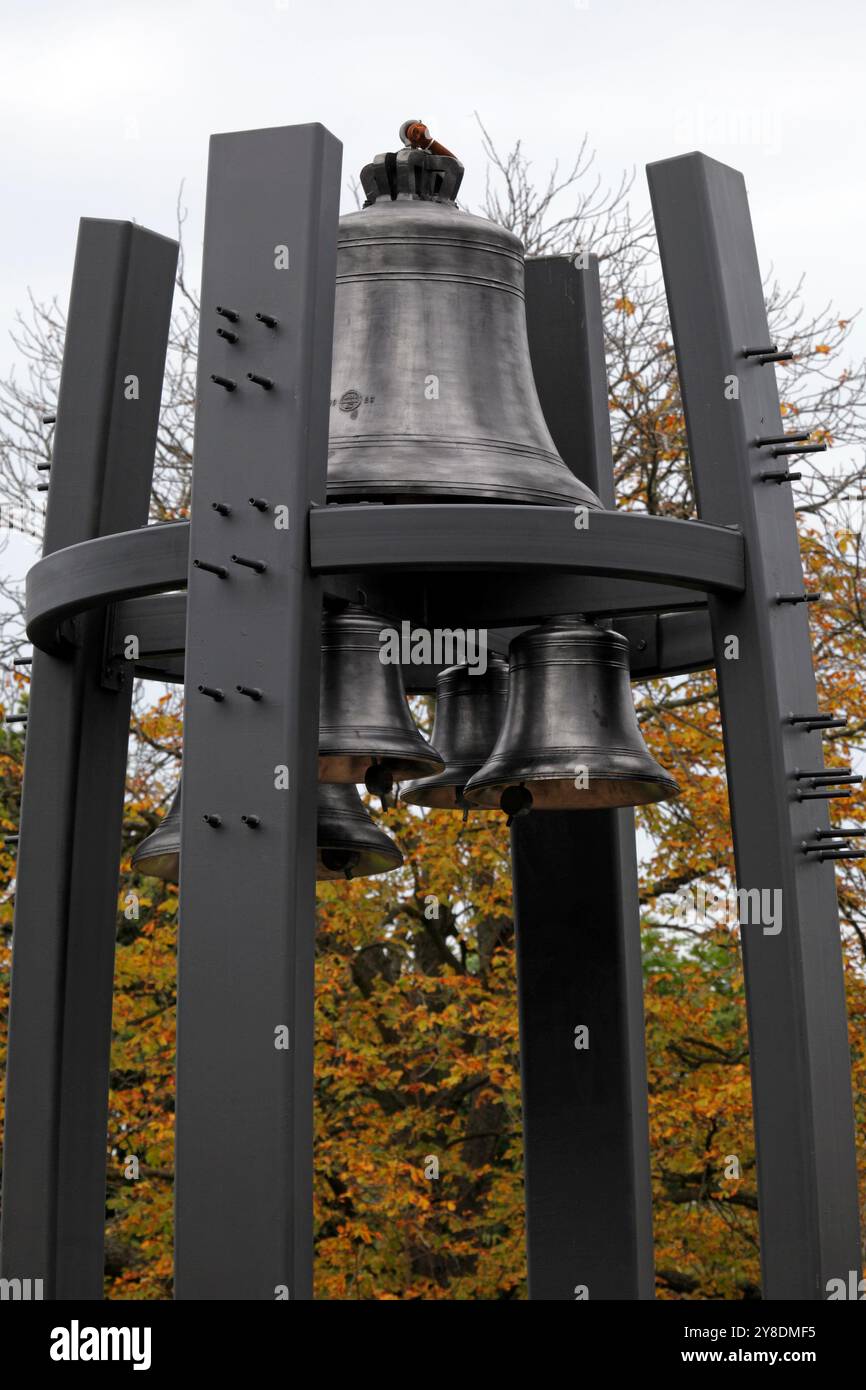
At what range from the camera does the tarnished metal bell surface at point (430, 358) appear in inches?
257

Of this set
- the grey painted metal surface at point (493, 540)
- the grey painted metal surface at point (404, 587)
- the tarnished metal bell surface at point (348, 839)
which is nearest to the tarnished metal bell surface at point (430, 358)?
the grey painted metal surface at point (404, 587)

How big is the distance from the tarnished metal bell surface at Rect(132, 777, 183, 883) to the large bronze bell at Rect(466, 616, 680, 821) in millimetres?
1023

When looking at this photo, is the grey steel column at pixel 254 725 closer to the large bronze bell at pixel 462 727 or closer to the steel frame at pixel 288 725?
the steel frame at pixel 288 725

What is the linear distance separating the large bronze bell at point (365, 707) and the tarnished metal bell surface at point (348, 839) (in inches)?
12.2

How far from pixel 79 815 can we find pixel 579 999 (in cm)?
219

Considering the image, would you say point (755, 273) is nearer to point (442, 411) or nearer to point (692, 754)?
point (442, 411)

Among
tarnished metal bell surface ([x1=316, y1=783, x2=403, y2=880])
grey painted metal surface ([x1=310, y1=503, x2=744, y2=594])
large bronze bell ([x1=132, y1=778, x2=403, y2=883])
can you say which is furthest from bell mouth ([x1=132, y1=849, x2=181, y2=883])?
grey painted metal surface ([x1=310, y1=503, x2=744, y2=594])

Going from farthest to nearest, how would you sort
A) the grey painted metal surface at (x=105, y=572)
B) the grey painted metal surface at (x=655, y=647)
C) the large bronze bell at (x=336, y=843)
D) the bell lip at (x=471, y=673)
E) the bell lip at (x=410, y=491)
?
the bell lip at (x=471, y=673) < the grey painted metal surface at (x=655, y=647) < the large bronze bell at (x=336, y=843) < the bell lip at (x=410, y=491) < the grey painted metal surface at (x=105, y=572)

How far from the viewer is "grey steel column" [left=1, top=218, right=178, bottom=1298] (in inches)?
255

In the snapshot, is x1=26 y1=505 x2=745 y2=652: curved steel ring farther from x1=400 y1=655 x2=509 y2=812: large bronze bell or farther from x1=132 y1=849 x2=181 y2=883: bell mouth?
x1=400 y1=655 x2=509 y2=812: large bronze bell

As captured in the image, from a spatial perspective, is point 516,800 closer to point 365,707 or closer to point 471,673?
point 365,707

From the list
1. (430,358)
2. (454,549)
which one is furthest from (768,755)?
(430,358)
